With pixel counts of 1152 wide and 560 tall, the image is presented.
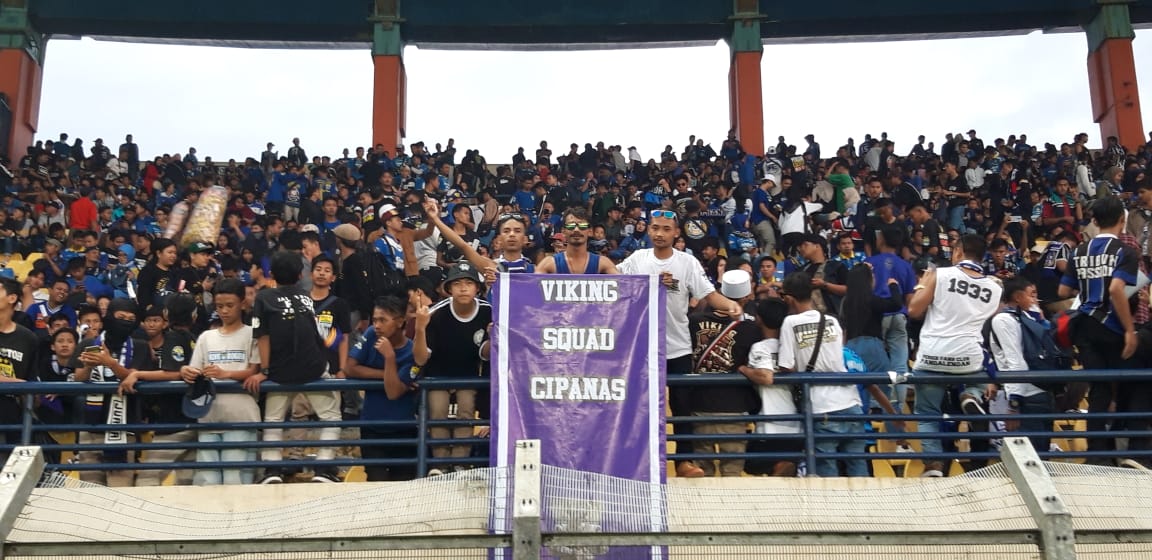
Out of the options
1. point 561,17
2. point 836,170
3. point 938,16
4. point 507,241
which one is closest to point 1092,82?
point 938,16

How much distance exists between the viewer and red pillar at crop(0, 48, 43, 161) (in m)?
23.2

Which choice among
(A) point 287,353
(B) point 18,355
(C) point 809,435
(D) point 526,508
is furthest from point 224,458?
(C) point 809,435

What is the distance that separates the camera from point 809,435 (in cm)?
666

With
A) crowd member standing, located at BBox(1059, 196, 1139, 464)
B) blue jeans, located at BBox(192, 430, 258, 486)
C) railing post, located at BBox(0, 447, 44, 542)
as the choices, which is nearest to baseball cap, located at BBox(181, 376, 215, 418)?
blue jeans, located at BBox(192, 430, 258, 486)

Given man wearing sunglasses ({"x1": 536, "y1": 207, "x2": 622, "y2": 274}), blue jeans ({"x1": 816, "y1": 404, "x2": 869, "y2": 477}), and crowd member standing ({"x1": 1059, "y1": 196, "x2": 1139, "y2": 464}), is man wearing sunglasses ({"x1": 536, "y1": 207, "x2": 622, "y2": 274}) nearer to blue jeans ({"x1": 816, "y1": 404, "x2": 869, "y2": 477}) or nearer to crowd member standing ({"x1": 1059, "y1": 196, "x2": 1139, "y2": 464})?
blue jeans ({"x1": 816, "y1": 404, "x2": 869, "y2": 477})

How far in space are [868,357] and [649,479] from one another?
3433 millimetres

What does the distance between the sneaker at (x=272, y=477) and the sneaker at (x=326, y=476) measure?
224 mm

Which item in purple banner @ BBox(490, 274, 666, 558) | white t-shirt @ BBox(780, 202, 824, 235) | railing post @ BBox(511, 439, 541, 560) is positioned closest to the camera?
railing post @ BBox(511, 439, 541, 560)

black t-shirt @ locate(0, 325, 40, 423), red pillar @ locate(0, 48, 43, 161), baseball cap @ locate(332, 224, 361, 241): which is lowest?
black t-shirt @ locate(0, 325, 40, 423)

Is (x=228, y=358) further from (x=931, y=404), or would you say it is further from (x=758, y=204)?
(x=758, y=204)

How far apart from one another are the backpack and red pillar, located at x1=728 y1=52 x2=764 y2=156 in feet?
54.6

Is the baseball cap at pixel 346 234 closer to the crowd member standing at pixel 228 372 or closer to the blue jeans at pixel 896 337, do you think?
the crowd member standing at pixel 228 372

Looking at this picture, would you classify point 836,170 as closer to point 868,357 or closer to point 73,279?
point 868,357

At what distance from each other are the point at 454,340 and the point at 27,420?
9.43ft
